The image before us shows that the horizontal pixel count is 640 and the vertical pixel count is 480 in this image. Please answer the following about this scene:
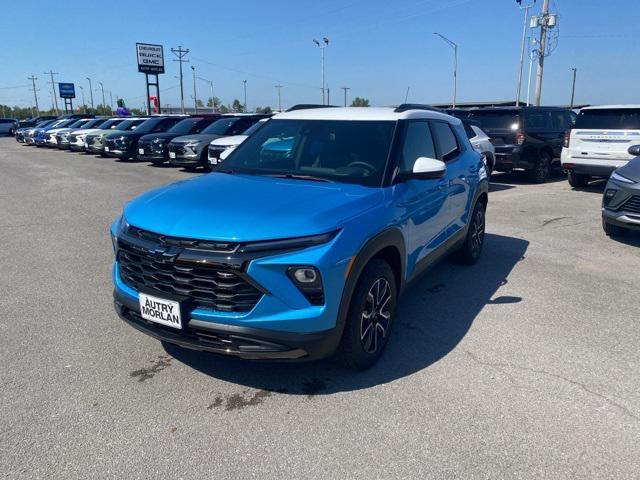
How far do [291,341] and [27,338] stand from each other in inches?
94.6

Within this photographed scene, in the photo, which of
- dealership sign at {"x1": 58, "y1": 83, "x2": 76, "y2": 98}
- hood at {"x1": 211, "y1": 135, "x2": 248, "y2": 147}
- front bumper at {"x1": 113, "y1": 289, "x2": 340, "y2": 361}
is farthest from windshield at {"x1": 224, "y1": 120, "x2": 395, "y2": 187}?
dealership sign at {"x1": 58, "y1": 83, "x2": 76, "y2": 98}

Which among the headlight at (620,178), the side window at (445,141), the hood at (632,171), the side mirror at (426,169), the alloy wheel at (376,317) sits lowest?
the alloy wheel at (376,317)

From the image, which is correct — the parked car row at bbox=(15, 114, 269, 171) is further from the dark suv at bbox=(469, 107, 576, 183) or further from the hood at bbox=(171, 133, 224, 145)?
the dark suv at bbox=(469, 107, 576, 183)

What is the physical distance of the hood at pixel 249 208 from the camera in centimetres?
283

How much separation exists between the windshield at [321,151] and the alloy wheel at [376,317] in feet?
2.52

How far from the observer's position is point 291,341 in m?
2.81

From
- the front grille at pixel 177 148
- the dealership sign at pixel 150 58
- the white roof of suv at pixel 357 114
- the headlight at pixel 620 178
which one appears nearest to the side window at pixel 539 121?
the headlight at pixel 620 178

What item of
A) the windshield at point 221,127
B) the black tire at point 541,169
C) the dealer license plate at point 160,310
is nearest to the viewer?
the dealer license plate at point 160,310

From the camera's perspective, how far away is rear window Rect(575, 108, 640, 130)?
402 inches

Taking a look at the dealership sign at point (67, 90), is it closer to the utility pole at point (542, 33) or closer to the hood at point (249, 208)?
the utility pole at point (542, 33)

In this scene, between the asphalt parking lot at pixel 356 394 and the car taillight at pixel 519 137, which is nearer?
the asphalt parking lot at pixel 356 394

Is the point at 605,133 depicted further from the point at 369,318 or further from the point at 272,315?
the point at 272,315

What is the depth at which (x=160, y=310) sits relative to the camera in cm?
296

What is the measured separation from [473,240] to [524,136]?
24.8 feet
